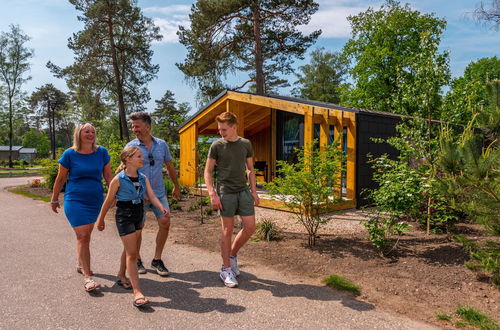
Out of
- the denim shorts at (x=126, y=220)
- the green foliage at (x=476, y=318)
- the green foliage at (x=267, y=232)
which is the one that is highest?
the denim shorts at (x=126, y=220)

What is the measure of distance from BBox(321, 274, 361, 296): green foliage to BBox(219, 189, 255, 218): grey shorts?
1124 millimetres

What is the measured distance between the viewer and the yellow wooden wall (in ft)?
40.7

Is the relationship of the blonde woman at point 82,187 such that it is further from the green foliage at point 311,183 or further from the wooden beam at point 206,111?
the wooden beam at point 206,111

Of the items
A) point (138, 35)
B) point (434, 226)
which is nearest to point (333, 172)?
point (434, 226)

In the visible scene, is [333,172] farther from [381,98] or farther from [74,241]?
[381,98]

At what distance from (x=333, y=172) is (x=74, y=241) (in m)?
4.42

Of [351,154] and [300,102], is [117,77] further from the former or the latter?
[351,154]

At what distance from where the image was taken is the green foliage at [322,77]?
1490 inches

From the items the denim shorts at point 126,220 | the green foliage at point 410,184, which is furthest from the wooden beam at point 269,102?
the denim shorts at point 126,220

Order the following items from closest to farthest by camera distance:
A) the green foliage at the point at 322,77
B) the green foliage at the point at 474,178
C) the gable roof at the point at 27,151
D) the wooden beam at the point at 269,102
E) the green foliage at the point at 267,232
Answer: the green foliage at the point at 474,178 → the green foliage at the point at 267,232 → the wooden beam at the point at 269,102 → the green foliage at the point at 322,77 → the gable roof at the point at 27,151

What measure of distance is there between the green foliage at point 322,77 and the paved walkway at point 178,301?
3517 centimetres

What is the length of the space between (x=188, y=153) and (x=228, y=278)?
9.50 meters

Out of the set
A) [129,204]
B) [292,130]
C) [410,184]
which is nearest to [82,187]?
[129,204]

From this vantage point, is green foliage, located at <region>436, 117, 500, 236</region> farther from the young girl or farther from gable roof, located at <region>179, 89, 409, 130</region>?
the young girl
